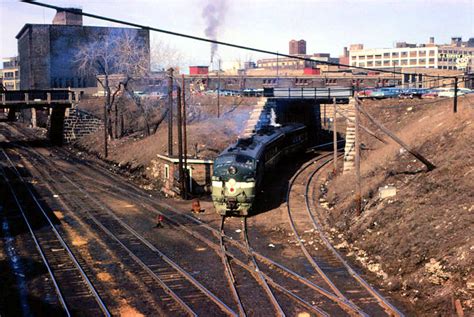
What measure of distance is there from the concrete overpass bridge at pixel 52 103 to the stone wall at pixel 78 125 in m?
0.80

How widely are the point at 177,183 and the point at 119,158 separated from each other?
63.3ft

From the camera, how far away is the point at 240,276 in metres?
17.9

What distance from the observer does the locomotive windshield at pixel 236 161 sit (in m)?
26.1

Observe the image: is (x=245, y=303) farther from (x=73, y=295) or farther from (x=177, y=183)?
(x=177, y=183)

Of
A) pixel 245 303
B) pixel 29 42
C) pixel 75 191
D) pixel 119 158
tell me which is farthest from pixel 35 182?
pixel 29 42

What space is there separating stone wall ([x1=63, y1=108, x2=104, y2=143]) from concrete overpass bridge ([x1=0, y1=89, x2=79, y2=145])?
2.63ft

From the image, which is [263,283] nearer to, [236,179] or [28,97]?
[236,179]

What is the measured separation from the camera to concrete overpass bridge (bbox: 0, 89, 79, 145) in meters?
62.6

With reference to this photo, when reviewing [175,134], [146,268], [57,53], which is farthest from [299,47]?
[146,268]

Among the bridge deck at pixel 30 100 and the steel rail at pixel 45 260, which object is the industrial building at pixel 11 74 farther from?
the steel rail at pixel 45 260

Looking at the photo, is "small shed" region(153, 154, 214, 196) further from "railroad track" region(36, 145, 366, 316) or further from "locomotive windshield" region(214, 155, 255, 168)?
"locomotive windshield" region(214, 155, 255, 168)

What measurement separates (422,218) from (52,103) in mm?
53749

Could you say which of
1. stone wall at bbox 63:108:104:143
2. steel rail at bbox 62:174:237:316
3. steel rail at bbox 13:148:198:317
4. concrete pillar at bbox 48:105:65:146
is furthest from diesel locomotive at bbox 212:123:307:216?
concrete pillar at bbox 48:105:65:146

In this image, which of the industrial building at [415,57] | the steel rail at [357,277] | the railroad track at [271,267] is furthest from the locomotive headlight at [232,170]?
the industrial building at [415,57]
